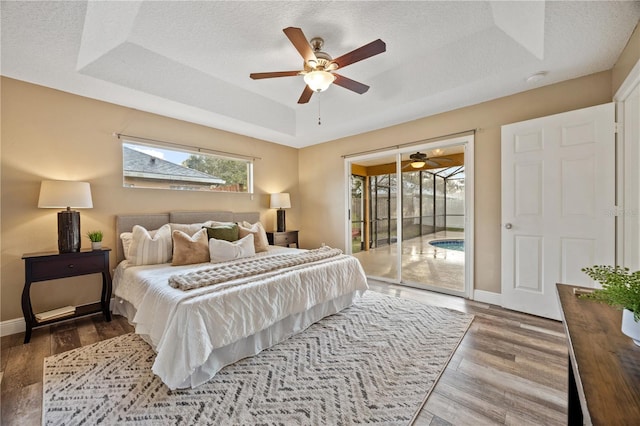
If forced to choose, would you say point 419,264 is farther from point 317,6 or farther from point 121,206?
point 121,206

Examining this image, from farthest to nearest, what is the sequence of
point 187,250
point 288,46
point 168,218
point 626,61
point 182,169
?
point 182,169
point 168,218
point 187,250
point 288,46
point 626,61

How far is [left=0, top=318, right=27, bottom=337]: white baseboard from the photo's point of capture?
98.0 inches

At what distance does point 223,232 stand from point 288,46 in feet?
7.38

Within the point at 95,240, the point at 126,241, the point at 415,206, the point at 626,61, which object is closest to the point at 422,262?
the point at 415,206

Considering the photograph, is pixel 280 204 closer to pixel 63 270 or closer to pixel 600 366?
pixel 63 270

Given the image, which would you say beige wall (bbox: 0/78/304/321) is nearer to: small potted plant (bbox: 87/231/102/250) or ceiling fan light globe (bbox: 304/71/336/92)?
small potted plant (bbox: 87/231/102/250)

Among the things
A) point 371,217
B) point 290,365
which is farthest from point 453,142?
point 290,365

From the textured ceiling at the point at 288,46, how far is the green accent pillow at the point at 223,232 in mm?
A: 1509

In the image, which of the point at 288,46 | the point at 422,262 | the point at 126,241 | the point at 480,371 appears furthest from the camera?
the point at 422,262

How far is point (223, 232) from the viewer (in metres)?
3.34

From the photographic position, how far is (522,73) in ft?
8.61

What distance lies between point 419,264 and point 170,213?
426 centimetres

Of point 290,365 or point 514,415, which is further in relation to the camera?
point 290,365

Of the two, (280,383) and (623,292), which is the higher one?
(623,292)
